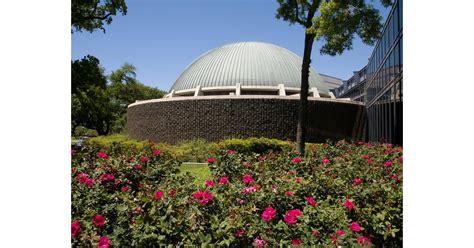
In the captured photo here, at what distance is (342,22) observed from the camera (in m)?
9.27

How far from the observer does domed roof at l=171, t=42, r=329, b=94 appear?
24594 millimetres

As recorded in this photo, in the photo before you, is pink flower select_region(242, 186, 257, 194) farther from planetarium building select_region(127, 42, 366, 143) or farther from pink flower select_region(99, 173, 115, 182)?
planetarium building select_region(127, 42, 366, 143)

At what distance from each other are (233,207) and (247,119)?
1455 centimetres

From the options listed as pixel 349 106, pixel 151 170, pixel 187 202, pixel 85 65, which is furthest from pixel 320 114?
pixel 187 202

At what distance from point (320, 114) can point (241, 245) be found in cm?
1669

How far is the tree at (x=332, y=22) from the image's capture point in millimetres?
9180

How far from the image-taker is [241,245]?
3.35 metres

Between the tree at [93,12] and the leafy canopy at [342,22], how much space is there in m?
5.07

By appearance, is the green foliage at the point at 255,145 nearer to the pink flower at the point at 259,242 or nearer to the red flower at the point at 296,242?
the pink flower at the point at 259,242

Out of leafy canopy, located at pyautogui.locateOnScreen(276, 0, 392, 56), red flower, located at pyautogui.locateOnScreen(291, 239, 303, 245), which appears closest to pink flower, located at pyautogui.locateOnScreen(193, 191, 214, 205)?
red flower, located at pyautogui.locateOnScreen(291, 239, 303, 245)

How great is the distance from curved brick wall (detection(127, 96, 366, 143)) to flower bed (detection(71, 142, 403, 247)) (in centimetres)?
1199
